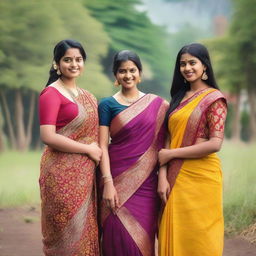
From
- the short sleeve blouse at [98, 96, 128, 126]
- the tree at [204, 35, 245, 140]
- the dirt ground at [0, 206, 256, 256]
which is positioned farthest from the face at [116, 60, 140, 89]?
the tree at [204, 35, 245, 140]

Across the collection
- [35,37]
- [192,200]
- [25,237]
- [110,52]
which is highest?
[35,37]

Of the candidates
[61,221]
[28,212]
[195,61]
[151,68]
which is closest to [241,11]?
[151,68]

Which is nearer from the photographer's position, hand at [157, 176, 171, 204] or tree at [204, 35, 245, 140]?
hand at [157, 176, 171, 204]

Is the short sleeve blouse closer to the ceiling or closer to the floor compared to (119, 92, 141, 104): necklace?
closer to the floor

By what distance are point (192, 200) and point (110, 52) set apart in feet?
16.9

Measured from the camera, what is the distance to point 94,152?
Answer: 8.18 feet

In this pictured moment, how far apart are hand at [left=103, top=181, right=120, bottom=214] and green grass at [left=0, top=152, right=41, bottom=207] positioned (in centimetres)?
339

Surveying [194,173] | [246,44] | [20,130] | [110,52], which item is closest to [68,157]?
[194,173]

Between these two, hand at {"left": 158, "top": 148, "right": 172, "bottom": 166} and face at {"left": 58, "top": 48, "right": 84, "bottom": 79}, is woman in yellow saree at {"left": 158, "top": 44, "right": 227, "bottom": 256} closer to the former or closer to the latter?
hand at {"left": 158, "top": 148, "right": 172, "bottom": 166}

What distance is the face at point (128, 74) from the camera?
8.31ft

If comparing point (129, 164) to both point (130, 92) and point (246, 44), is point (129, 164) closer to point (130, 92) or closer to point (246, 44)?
point (130, 92)

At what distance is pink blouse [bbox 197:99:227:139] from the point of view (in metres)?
2.47

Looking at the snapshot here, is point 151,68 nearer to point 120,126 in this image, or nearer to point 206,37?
point 206,37

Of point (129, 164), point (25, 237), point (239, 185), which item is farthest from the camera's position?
point (239, 185)
